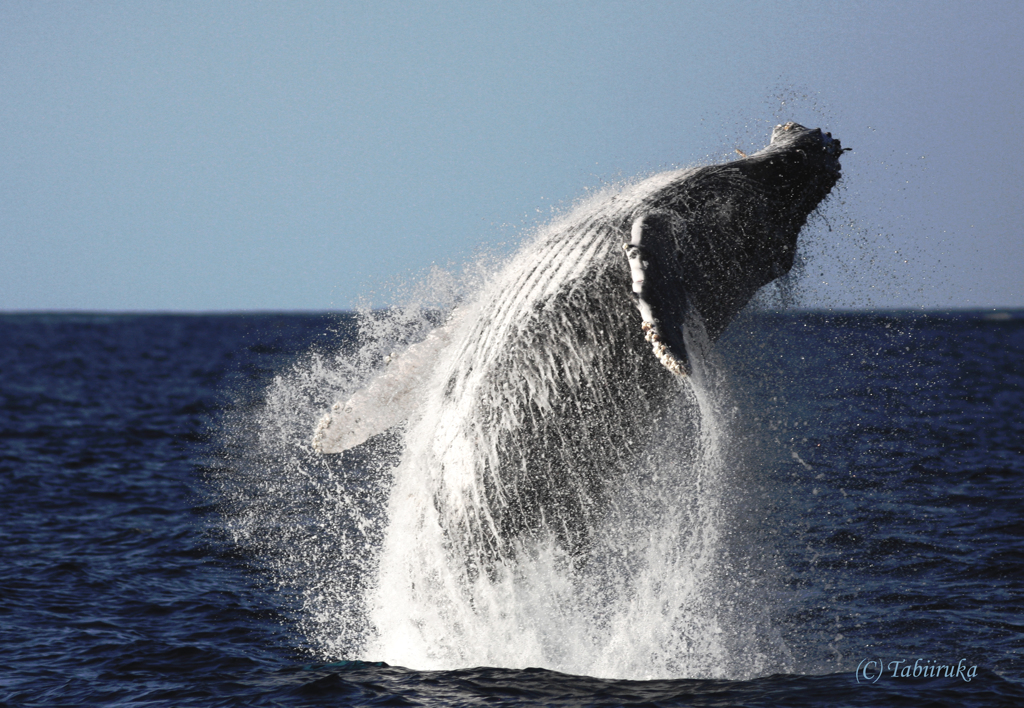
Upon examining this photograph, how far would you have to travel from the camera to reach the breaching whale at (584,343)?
8617 millimetres

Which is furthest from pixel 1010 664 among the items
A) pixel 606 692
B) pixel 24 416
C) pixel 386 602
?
pixel 24 416

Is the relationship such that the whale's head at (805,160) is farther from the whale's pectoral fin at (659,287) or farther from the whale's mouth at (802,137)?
the whale's pectoral fin at (659,287)

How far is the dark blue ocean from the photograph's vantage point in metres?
9.05

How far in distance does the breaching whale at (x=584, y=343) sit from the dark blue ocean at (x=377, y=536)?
1273mm

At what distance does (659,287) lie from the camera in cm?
764

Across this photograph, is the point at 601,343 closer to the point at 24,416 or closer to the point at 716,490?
the point at 716,490

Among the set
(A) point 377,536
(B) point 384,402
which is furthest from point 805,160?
(A) point 377,536

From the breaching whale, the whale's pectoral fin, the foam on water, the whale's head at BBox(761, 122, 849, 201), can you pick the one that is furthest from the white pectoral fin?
the whale's head at BBox(761, 122, 849, 201)

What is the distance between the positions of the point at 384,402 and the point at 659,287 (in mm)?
4507

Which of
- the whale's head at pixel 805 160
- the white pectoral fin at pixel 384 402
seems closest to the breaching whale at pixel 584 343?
the whale's head at pixel 805 160

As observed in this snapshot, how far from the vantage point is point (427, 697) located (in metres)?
8.77

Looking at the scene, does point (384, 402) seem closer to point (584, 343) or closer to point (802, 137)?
point (584, 343)

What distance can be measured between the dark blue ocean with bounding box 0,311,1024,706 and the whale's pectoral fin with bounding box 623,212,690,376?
1.91 meters

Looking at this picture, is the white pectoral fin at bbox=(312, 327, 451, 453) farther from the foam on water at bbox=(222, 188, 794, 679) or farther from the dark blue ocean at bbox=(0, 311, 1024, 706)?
the dark blue ocean at bbox=(0, 311, 1024, 706)
